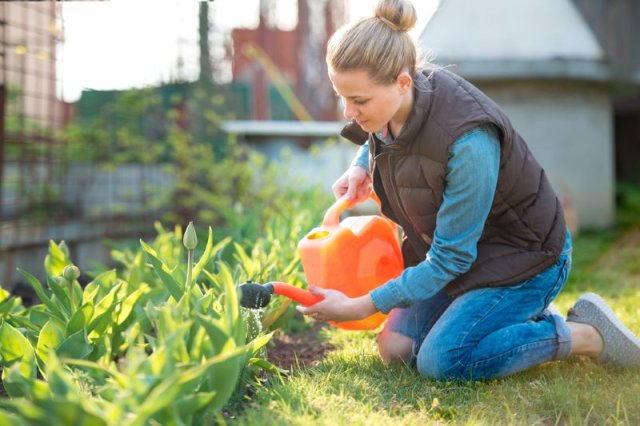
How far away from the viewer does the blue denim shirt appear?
6.61ft

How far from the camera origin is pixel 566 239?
2324 millimetres

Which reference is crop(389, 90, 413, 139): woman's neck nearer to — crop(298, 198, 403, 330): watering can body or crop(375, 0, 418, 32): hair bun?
crop(375, 0, 418, 32): hair bun

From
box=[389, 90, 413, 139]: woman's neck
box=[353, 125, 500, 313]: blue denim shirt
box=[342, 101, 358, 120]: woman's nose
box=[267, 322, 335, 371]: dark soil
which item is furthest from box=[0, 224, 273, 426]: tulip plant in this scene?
box=[389, 90, 413, 139]: woman's neck

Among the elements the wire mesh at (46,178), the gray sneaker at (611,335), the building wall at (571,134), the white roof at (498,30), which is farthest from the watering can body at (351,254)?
the building wall at (571,134)

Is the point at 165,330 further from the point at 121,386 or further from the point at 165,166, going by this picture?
the point at 165,166

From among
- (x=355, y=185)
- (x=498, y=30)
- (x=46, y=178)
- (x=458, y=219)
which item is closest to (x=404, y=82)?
(x=458, y=219)

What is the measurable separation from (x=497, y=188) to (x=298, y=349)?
0.89m

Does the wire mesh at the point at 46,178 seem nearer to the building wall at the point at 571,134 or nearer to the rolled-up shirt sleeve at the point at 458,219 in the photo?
the rolled-up shirt sleeve at the point at 458,219

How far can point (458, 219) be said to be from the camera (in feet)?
6.67

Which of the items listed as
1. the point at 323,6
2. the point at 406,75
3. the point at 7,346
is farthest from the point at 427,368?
the point at 323,6

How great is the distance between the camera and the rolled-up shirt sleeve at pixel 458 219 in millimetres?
2014

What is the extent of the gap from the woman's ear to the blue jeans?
24.1 inches

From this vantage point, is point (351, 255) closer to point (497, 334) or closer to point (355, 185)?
point (355, 185)

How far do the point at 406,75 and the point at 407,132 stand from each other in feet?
0.50
